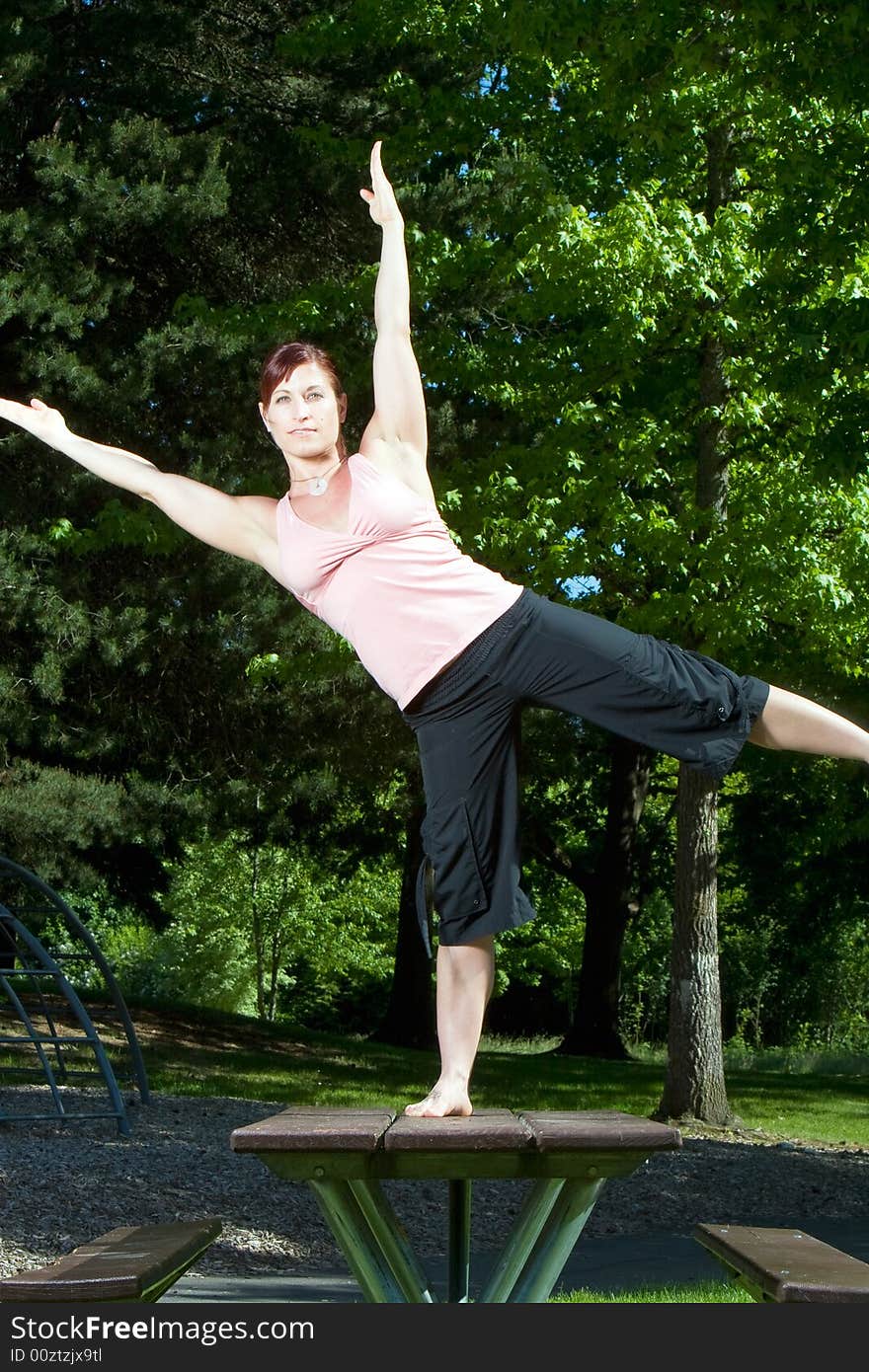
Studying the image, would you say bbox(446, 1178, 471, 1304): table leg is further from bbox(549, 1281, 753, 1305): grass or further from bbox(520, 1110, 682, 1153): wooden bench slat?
bbox(549, 1281, 753, 1305): grass

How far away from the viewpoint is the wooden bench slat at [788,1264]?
2.71 m

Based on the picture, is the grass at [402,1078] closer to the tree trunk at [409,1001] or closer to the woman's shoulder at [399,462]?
the tree trunk at [409,1001]

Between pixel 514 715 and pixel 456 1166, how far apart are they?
0.96 m

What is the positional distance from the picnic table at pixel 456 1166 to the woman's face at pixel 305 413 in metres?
1.55

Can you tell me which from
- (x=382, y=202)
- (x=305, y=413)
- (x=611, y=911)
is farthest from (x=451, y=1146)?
(x=611, y=911)

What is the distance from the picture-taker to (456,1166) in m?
2.84

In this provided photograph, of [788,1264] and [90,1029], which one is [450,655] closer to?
[788,1264]

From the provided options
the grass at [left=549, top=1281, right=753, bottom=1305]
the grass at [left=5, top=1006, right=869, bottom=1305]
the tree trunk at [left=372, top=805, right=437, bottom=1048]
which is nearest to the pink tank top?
the grass at [left=549, top=1281, right=753, bottom=1305]

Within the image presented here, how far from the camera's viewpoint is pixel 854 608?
34.7ft

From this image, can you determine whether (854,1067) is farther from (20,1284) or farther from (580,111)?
(20,1284)

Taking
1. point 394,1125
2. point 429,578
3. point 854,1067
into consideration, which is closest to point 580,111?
point 429,578

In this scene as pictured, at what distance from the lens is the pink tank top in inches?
128

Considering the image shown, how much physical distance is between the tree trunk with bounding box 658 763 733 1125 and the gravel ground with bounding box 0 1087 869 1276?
668 mm

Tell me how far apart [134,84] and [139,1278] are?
13.7 metres
